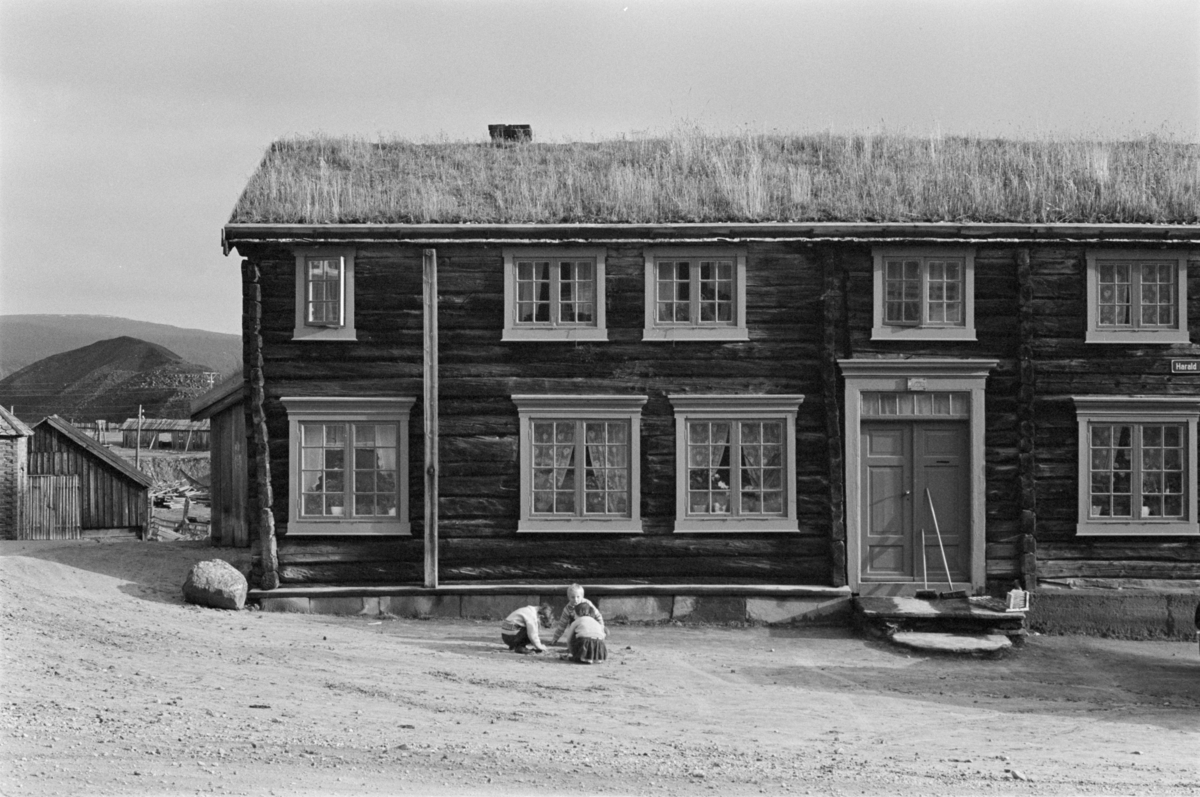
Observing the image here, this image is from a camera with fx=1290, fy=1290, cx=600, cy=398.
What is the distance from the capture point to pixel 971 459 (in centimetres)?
1803

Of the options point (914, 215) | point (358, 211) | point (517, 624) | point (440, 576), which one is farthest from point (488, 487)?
point (914, 215)

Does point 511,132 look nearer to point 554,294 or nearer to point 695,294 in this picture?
point 554,294

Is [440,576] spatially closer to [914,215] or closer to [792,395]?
[792,395]

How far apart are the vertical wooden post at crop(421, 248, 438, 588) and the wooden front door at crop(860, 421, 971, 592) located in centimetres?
600

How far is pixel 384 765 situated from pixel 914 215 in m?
11.5

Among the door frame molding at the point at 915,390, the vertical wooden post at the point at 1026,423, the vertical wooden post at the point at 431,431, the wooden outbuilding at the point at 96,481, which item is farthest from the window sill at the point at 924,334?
the wooden outbuilding at the point at 96,481

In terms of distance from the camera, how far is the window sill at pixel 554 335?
17969mm

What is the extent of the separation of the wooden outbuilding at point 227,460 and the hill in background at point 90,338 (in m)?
108

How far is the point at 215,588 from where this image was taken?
17.6 metres

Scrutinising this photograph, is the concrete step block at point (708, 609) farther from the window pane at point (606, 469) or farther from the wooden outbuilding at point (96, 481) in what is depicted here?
the wooden outbuilding at point (96, 481)

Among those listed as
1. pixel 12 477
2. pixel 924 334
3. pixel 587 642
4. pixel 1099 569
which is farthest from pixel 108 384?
pixel 1099 569

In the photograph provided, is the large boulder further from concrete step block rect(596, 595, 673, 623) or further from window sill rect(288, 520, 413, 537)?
concrete step block rect(596, 595, 673, 623)

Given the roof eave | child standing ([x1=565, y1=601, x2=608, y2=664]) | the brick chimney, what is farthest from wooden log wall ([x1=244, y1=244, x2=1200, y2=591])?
the brick chimney

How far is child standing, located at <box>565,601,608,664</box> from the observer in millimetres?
14922
